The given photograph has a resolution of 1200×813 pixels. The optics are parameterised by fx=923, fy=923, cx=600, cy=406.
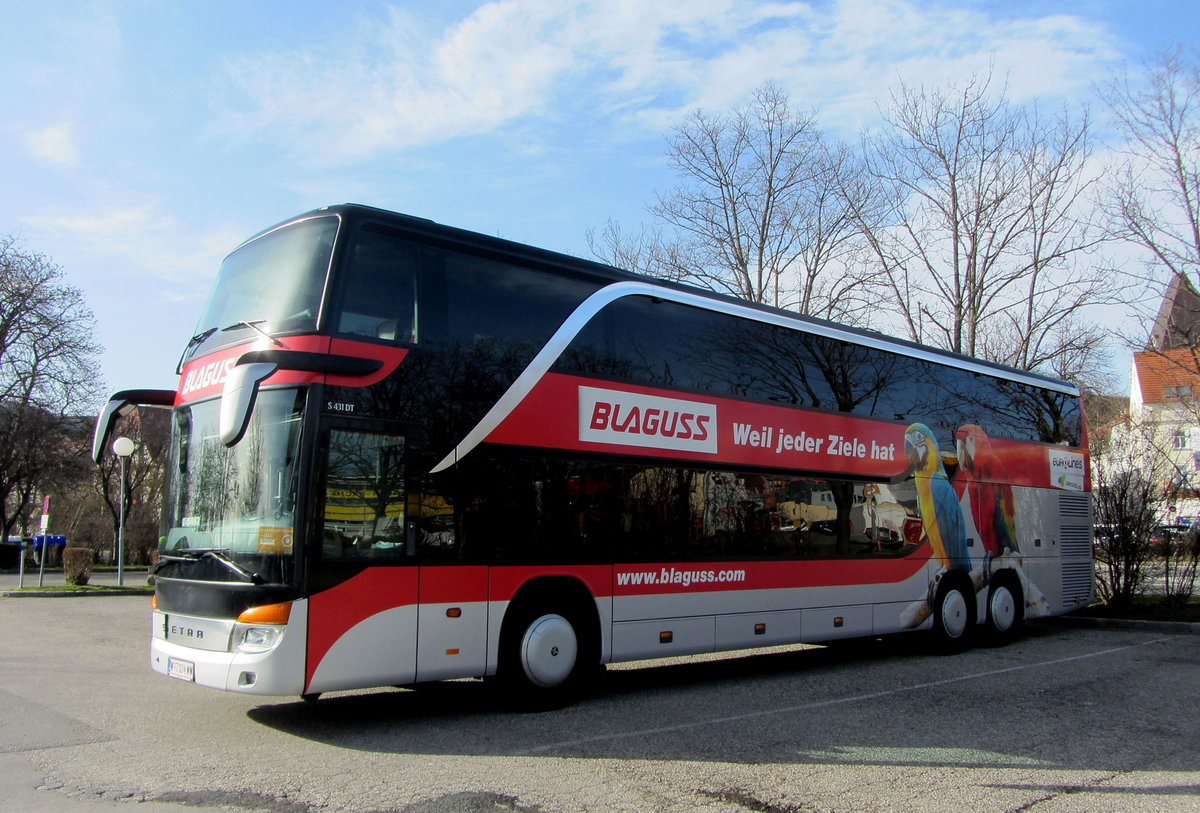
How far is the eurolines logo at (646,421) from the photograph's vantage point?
901 centimetres

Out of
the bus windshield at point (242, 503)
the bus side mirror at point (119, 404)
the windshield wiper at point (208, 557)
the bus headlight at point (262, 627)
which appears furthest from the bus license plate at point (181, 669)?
the bus side mirror at point (119, 404)

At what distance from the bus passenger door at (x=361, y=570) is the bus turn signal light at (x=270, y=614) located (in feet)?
0.58

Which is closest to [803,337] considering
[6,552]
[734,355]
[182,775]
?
[734,355]

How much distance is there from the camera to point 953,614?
13078 mm

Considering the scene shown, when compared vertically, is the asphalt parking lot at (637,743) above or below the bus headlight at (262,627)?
below

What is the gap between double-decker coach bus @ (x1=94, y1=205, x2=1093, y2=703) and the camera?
7.10 meters

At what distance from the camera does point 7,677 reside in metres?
9.91

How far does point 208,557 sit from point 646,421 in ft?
14.1

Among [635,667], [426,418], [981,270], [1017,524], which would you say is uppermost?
[981,270]

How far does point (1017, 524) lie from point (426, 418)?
10611mm

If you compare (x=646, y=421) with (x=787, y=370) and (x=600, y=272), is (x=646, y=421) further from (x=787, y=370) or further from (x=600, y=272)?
(x=787, y=370)

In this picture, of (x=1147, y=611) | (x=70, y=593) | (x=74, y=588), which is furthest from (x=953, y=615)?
(x=74, y=588)

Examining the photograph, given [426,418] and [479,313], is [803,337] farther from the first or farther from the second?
[426,418]

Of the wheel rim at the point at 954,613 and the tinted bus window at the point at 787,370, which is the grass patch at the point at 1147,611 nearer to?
the tinted bus window at the point at 787,370
